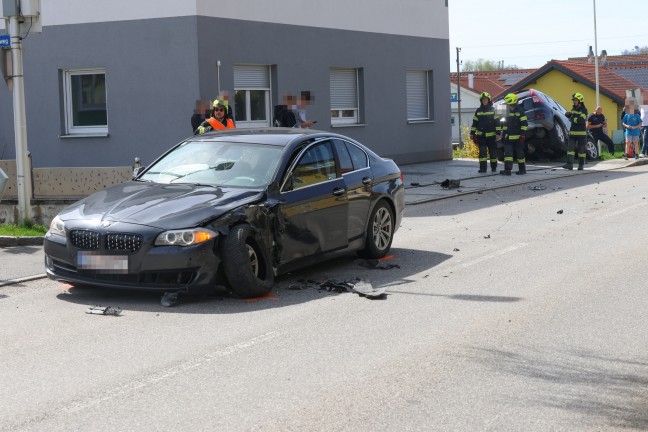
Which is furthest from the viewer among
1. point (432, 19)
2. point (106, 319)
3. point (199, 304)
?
point (432, 19)

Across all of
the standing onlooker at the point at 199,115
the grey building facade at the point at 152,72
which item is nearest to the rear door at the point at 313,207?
the standing onlooker at the point at 199,115

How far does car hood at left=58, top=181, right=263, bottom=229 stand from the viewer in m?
8.81

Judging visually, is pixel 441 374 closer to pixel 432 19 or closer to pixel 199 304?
pixel 199 304

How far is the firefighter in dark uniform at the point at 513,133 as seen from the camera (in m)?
24.6

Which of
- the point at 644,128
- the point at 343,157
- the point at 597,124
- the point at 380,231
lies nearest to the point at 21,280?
the point at 343,157

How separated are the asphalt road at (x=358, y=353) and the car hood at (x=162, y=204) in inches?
30.3

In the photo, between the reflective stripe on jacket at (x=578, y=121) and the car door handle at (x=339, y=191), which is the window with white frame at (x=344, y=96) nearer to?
the reflective stripe on jacket at (x=578, y=121)

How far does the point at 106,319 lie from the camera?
836 cm

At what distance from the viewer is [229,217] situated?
8961 millimetres

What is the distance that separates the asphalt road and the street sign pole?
4.14 metres

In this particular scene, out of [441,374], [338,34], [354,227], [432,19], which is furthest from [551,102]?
[441,374]

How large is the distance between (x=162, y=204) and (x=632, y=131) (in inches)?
972

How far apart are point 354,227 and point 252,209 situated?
1.90 m

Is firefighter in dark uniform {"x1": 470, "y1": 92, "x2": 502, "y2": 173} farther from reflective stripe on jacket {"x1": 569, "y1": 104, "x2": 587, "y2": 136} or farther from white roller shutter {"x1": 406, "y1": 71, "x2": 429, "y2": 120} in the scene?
white roller shutter {"x1": 406, "y1": 71, "x2": 429, "y2": 120}
